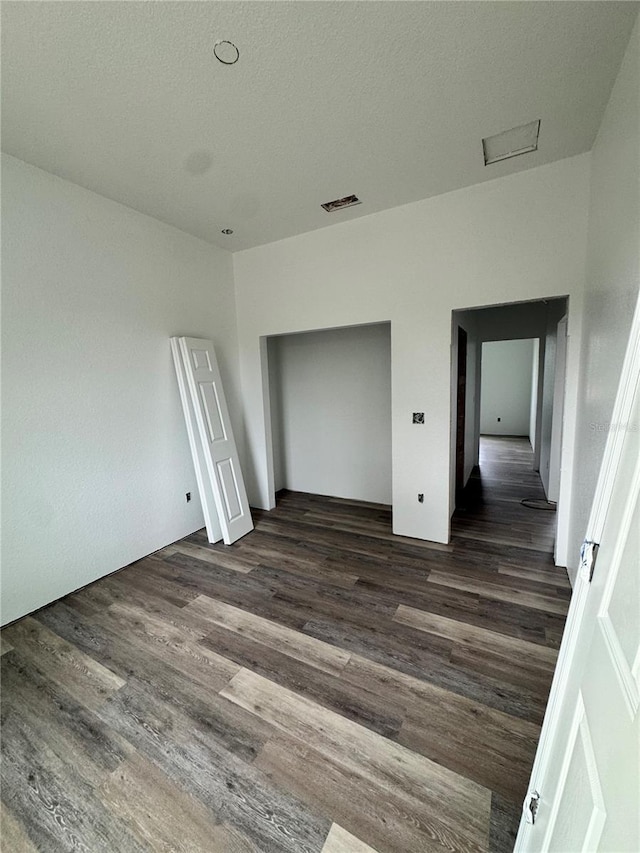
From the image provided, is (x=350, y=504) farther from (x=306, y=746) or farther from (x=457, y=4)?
(x=457, y=4)

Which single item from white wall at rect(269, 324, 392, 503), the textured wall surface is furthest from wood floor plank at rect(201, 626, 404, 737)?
white wall at rect(269, 324, 392, 503)

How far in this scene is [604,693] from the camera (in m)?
0.71

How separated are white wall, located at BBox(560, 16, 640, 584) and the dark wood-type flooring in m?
1.05

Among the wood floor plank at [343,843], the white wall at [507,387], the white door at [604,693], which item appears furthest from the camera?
the white wall at [507,387]

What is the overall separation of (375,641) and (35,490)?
2.47m

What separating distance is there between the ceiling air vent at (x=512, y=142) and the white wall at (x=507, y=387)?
22.2ft

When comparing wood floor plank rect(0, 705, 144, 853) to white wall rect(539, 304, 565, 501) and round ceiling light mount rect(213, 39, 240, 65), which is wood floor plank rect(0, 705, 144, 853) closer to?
round ceiling light mount rect(213, 39, 240, 65)

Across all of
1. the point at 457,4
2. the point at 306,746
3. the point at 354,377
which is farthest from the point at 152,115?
the point at 306,746

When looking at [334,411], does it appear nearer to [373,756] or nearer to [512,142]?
[512,142]

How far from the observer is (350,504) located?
4262mm

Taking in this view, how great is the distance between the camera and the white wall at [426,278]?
2.41 metres

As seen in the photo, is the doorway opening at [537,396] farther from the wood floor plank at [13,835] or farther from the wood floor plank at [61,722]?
the wood floor plank at [13,835]

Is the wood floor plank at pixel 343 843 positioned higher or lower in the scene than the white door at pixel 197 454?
lower

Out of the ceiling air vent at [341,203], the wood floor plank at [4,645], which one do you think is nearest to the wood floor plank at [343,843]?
the wood floor plank at [4,645]
